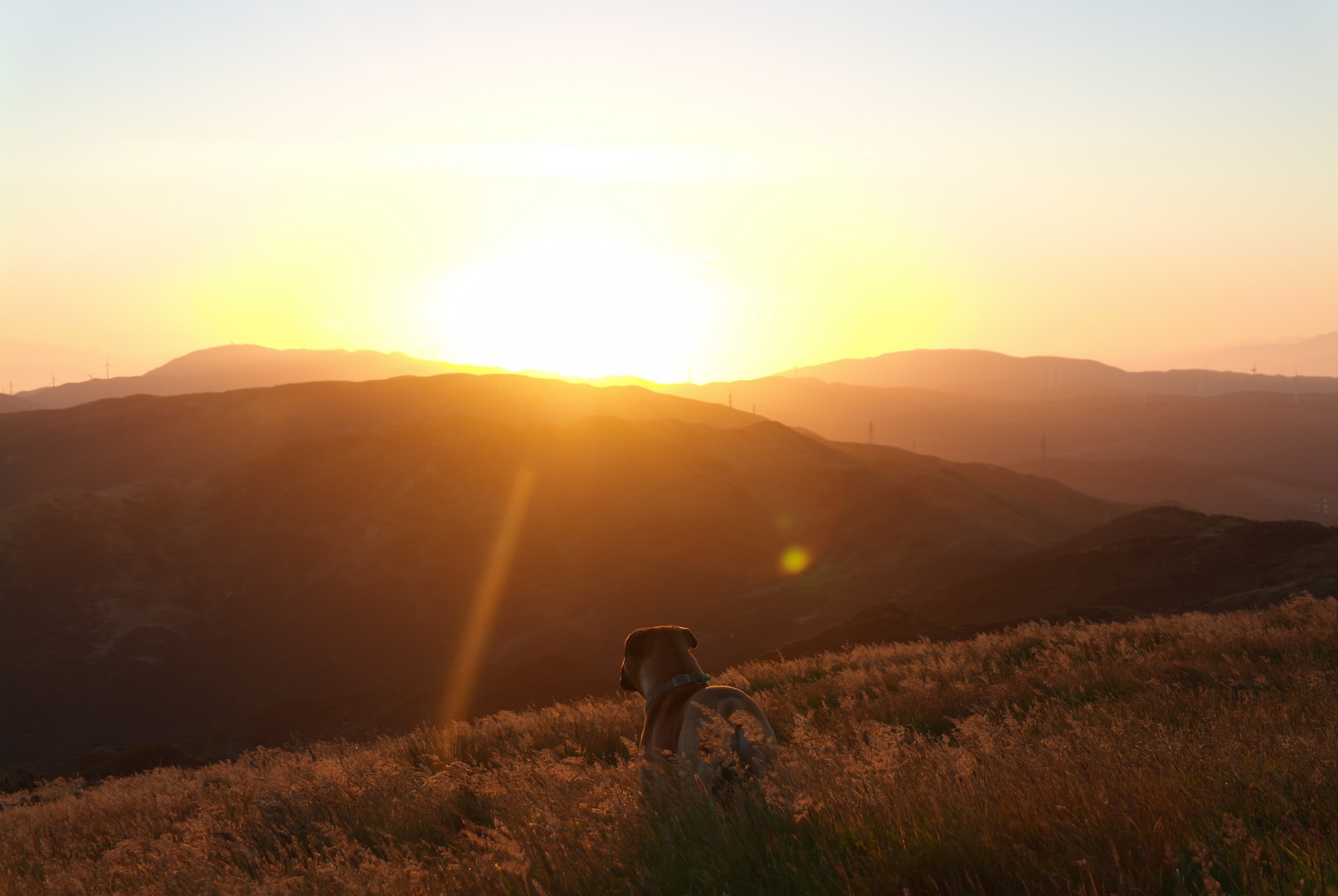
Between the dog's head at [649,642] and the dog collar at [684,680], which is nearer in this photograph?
the dog collar at [684,680]

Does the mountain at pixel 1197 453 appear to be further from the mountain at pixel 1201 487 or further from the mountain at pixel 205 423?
the mountain at pixel 205 423

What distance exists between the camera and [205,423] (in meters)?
96.5

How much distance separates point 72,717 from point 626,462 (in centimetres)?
4193

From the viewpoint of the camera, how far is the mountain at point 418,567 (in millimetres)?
39594

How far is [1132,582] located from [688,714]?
3208cm

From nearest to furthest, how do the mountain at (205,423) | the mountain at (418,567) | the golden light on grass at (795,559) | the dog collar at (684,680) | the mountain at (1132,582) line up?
the dog collar at (684,680)
the mountain at (1132,582)
the mountain at (418,567)
the golden light on grass at (795,559)
the mountain at (205,423)

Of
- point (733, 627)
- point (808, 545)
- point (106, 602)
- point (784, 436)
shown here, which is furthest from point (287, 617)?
point (784, 436)

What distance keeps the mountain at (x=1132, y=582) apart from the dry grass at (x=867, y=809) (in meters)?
15.9

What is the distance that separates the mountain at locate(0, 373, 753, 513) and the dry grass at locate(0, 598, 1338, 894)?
9138cm

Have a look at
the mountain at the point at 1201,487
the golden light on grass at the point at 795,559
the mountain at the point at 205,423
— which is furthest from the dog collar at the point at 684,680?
the mountain at the point at 1201,487

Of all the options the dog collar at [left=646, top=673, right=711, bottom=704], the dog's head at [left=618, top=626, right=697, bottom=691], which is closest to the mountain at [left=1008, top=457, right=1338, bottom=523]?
the dog's head at [left=618, top=626, right=697, bottom=691]

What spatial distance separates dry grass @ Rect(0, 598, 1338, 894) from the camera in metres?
2.71

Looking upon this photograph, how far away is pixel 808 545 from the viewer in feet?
181

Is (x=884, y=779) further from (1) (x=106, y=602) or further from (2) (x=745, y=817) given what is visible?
(1) (x=106, y=602)
